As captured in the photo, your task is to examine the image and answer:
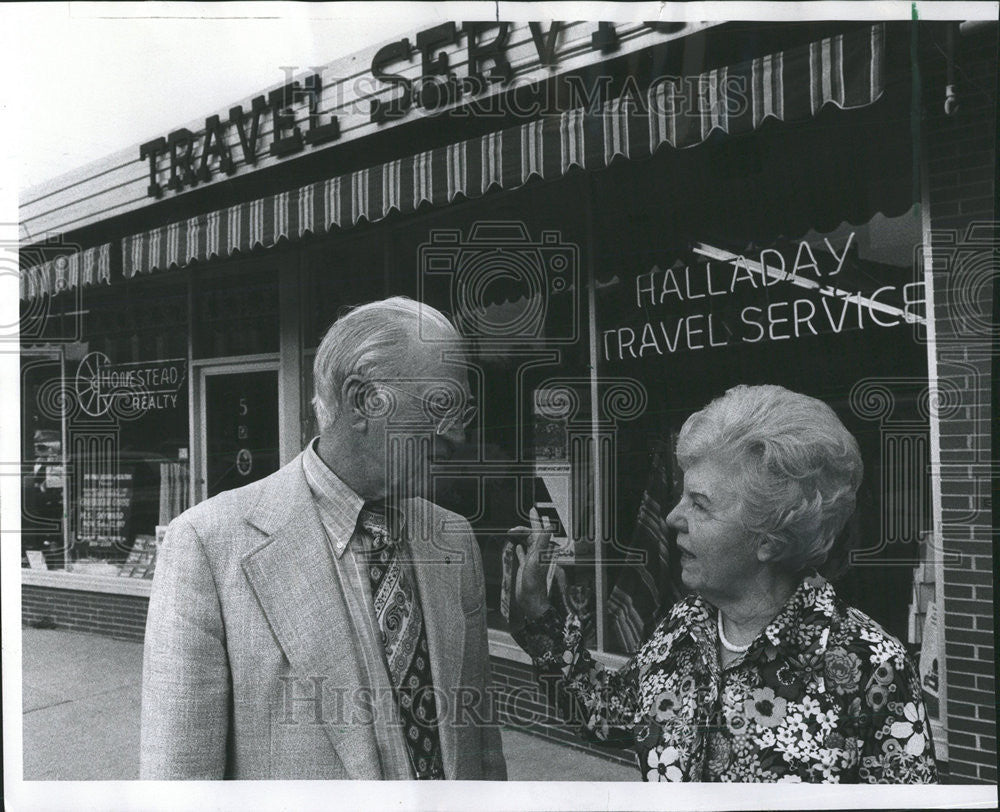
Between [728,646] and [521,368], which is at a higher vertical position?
[521,368]

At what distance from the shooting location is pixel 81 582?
319 cm

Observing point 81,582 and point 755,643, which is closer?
point 755,643

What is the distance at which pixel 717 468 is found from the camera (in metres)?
2.80

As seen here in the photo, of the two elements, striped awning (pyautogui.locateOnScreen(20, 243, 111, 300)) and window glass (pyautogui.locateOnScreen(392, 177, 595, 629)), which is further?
striped awning (pyautogui.locateOnScreen(20, 243, 111, 300))

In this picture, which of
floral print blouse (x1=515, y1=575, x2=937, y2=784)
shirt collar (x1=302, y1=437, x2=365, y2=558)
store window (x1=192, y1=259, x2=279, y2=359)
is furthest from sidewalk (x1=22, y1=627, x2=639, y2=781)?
store window (x1=192, y1=259, x2=279, y2=359)

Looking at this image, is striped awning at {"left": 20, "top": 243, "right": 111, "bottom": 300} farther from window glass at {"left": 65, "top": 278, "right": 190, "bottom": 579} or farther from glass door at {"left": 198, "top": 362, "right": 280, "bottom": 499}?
glass door at {"left": 198, "top": 362, "right": 280, "bottom": 499}

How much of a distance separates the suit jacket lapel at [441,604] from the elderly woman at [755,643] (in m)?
0.24

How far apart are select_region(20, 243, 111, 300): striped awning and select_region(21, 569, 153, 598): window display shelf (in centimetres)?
107

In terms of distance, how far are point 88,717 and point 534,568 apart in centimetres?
178

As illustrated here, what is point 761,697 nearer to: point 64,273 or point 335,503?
point 335,503

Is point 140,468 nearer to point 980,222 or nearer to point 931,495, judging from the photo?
point 931,495

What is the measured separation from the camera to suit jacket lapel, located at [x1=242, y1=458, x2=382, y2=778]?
2779 mm

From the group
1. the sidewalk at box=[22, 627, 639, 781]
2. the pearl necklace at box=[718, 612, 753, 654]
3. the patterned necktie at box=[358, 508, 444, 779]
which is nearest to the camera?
the pearl necklace at box=[718, 612, 753, 654]

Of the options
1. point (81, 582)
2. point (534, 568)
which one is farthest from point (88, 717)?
point (534, 568)
